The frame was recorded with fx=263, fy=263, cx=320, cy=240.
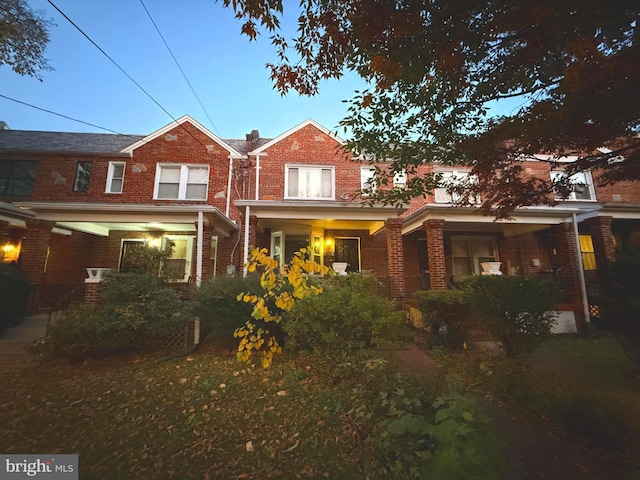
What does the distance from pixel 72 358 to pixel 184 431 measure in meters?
4.05

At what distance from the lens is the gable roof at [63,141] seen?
38.6ft

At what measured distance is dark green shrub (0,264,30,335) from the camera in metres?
7.12

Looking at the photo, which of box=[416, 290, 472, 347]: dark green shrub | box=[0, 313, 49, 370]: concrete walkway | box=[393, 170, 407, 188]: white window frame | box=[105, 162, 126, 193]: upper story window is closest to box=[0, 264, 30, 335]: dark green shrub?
box=[0, 313, 49, 370]: concrete walkway

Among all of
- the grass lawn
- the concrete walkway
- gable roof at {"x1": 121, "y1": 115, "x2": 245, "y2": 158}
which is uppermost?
gable roof at {"x1": 121, "y1": 115, "x2": 245, "y2": 158}

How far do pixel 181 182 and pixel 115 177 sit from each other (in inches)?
121

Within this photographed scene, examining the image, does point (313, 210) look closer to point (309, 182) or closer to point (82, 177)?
Result: point (309, 182)

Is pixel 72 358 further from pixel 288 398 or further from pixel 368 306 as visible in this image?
pixel 368 306

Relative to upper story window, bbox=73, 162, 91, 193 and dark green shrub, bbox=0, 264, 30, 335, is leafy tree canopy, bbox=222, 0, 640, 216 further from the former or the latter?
upper story window, bbox=73, 162, 91, 193

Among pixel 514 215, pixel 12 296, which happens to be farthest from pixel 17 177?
pixel 514 215

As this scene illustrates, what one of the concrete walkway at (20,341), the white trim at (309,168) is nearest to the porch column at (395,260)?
the white trim at (309,168)

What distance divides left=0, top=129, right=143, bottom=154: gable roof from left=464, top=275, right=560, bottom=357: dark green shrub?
49.6ft

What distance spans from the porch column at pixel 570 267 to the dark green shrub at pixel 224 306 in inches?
416

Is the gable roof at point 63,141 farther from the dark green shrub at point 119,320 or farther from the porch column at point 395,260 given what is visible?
A: the porch column at point 395,260

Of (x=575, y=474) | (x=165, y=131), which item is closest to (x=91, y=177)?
(x=165, y=131)
